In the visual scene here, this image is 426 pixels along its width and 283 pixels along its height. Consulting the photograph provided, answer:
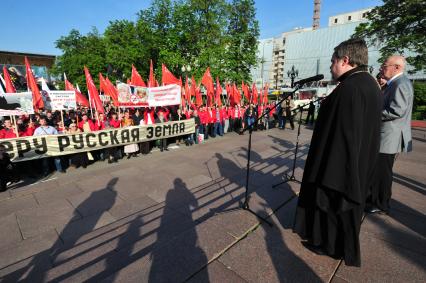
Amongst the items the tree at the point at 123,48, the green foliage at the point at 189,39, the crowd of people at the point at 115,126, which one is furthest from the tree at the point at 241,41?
the tree at the point at 123,48

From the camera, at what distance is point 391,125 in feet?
11.6

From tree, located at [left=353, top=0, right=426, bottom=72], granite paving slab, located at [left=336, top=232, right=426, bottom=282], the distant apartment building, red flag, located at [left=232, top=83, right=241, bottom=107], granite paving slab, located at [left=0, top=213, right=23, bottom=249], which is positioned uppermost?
the distant apartment building

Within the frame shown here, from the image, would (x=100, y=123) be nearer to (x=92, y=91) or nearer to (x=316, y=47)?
(x=92, y=91)

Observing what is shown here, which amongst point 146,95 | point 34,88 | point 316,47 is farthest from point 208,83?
point 316,47

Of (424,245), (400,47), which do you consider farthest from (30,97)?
(400,47)

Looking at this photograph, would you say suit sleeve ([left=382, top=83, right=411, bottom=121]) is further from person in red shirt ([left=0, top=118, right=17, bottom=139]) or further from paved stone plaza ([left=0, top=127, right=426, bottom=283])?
person in red shirt ([left=0, top=118, right=17, bottom=139])

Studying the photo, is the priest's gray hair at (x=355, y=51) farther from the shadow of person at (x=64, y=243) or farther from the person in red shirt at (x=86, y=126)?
the person in red shirt at (x=86, y=126)

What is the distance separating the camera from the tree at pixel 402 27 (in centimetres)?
1689

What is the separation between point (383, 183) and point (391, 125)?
91cm

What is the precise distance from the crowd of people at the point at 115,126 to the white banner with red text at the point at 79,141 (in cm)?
21

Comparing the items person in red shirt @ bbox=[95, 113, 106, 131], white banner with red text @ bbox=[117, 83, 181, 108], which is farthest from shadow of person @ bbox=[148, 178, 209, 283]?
white banner with red text @ bbox=[117, 83, 181, 108]

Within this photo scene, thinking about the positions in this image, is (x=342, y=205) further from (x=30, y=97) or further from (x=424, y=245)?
(x=30, y=97)

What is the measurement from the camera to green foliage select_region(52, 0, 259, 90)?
22141mm

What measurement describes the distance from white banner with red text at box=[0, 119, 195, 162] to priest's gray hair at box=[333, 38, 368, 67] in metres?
7.42
